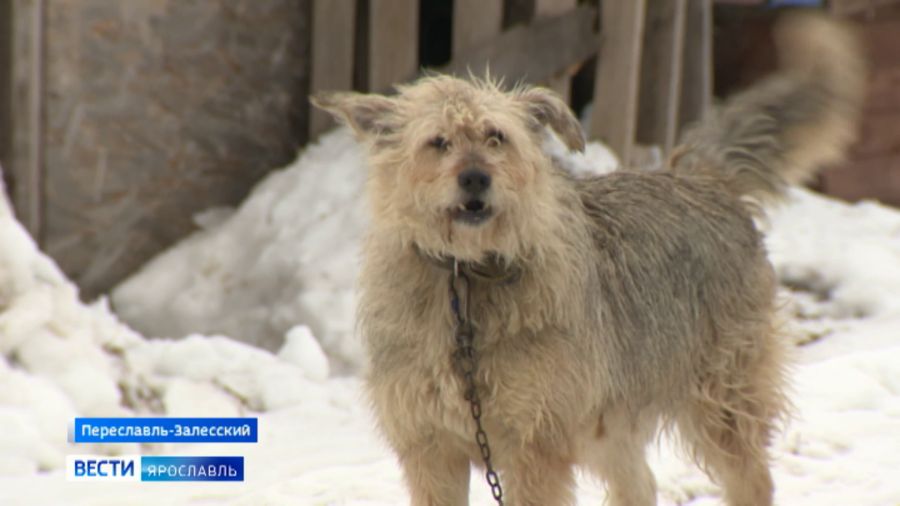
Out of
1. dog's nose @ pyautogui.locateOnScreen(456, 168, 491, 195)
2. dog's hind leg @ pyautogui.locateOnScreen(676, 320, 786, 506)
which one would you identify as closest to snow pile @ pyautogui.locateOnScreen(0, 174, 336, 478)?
dog's hind leg @ pyautogui.locateOnScreen(676, 320, 786, 506)

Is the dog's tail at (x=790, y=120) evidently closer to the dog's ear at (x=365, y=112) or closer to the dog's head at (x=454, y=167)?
the dog's head at (x=454, y=167)

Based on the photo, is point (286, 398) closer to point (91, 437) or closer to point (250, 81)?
point (91, 437)

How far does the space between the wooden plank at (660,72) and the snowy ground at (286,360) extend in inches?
39.3

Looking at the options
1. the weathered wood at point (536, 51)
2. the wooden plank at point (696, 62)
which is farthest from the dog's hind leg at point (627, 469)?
the wooden plank at point (696, 62)

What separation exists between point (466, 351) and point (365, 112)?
3.15ft

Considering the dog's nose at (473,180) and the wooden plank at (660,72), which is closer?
the dog's nose at (473,180)

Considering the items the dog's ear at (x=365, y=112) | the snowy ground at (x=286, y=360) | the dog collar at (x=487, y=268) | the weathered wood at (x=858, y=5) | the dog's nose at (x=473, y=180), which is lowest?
the snowy ground at (x=286, y=360)

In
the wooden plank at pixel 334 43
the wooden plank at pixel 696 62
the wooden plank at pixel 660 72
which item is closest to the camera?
the wooden plank at pixel 334 43

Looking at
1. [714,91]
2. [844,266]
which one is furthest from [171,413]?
[714,91]

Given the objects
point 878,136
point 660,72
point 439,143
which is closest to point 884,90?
point 878,136

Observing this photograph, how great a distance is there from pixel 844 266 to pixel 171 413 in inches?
203

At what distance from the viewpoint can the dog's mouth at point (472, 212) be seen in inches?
153

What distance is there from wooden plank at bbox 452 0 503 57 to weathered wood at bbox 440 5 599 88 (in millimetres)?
59

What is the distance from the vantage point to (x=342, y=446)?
6.04 meters
